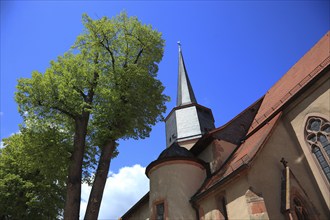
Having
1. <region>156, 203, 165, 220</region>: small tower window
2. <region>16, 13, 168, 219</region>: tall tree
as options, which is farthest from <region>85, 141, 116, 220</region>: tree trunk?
<region>156, 203, 165, 220</region>: small tower window

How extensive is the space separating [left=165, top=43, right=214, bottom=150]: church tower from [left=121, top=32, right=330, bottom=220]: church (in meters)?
4.46

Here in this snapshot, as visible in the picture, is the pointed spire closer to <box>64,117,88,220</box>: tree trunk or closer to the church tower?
the church tower

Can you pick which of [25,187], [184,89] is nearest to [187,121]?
[184,89]

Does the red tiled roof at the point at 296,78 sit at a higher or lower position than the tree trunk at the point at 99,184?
higher

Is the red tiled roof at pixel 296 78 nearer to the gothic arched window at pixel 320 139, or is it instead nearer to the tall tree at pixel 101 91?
the gothic arched window at pixel 320 139

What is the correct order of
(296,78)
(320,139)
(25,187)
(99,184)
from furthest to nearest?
(25,187), (296,78), (99,184), (320,139)

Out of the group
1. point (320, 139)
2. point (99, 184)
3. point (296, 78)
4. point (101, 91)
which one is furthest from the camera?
point (296, 78)

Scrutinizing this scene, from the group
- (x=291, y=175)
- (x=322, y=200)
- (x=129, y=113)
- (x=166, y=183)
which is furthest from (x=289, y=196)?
(x=129, y=113)

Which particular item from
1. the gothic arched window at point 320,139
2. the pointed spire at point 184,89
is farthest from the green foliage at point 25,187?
the pointed spire at point 184,89

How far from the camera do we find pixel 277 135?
11047 mm

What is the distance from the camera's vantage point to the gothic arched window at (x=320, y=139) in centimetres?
1008

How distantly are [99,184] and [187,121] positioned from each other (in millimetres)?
10939

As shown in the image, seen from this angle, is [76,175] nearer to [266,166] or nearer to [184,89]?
[266,166]

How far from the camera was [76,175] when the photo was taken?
1096cm
